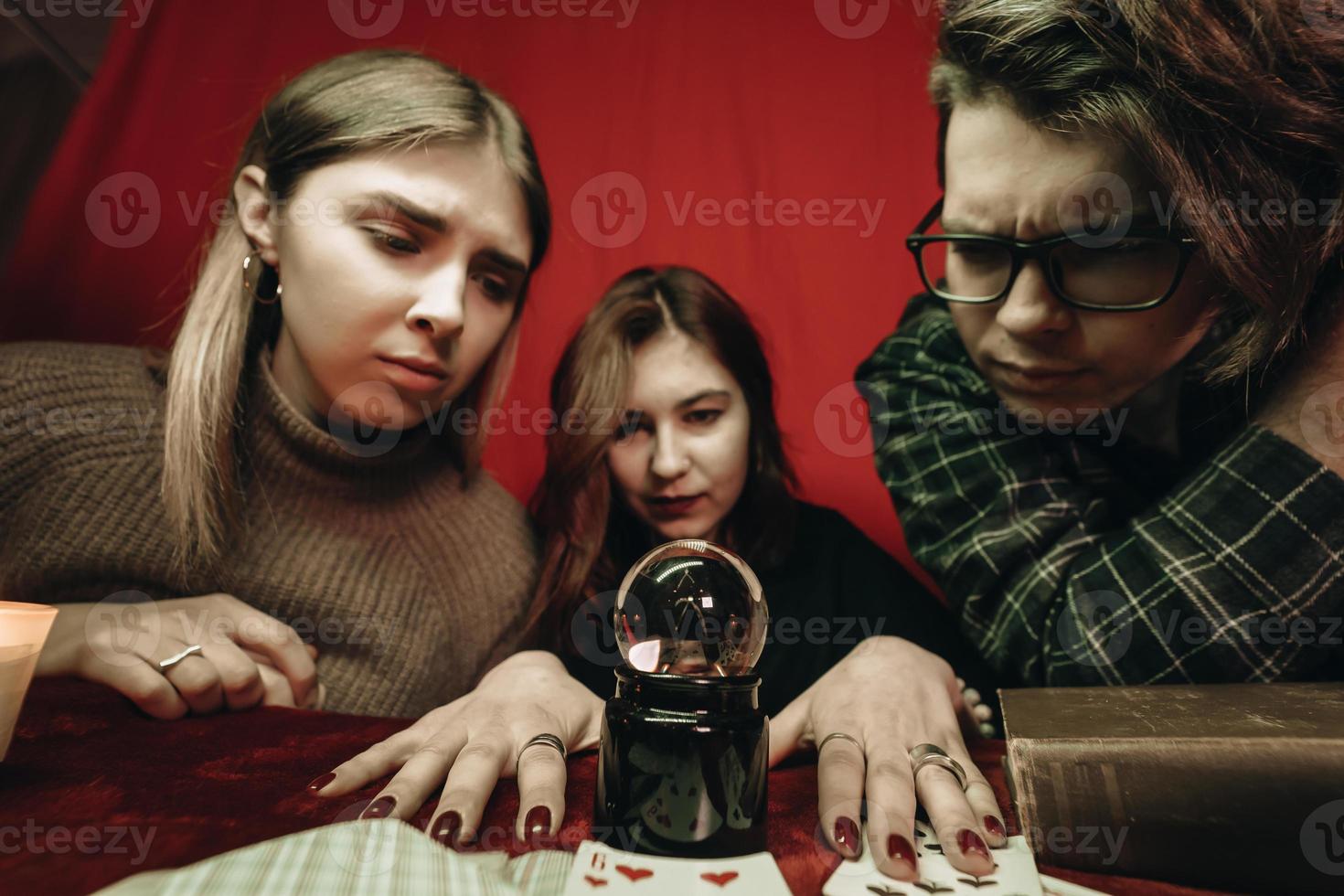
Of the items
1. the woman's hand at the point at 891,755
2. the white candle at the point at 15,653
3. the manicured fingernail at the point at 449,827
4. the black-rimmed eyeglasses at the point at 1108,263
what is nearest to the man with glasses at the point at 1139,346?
the black-rimmed eyeglasses at the point at 1108,263

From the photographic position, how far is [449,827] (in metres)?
0.62

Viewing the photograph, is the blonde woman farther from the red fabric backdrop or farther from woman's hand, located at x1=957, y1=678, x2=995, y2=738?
woman's hand, located at x1=957, y1=678, x2=995, y2=738

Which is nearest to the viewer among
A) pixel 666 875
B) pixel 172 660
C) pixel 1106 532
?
pixel 666 875

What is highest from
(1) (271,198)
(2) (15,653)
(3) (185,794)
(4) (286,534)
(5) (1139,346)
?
(1) (271,198)

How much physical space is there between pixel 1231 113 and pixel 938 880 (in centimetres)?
93

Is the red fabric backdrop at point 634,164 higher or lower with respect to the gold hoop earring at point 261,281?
higher

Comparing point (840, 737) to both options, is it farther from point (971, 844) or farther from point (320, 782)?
point (320, 782)

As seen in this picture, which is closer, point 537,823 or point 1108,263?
point 537,823

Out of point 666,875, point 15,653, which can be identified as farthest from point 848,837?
point 15,653

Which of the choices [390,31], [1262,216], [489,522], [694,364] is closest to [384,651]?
[489,522]

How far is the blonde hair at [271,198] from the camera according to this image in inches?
45.9

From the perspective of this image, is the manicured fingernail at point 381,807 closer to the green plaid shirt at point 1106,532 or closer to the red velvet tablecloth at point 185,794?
the red velvet tablecloth at point 185,794

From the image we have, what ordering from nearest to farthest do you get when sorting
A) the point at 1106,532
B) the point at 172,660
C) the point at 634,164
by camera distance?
the point at 172,660, the point at 1106,532, the point at 634,164

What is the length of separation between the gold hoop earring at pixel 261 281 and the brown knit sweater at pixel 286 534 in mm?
120
